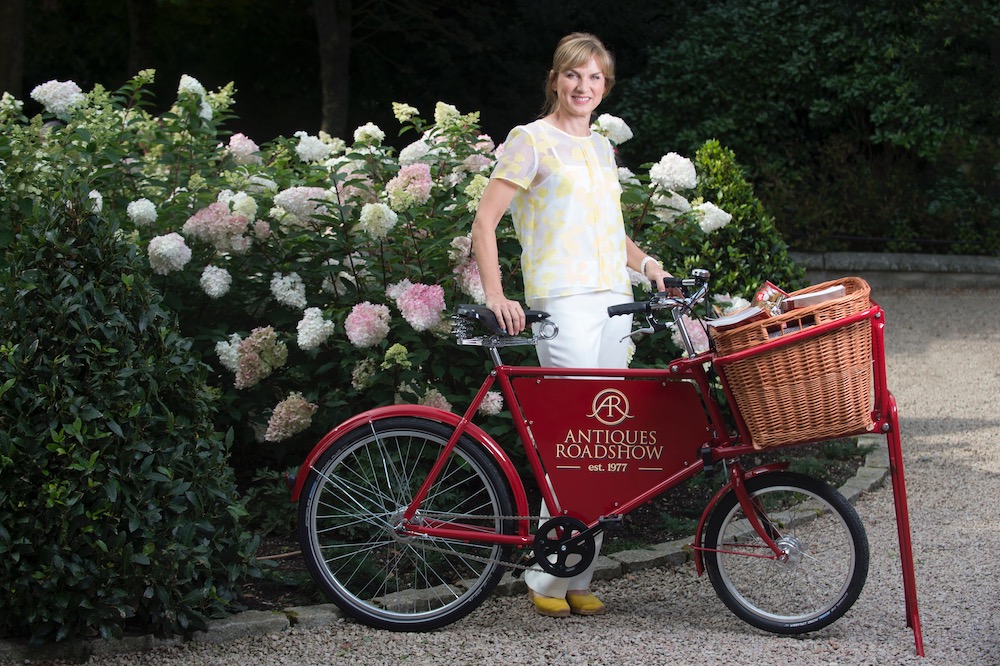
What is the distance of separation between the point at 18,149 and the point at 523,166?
2.34 metres

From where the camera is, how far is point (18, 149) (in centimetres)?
494

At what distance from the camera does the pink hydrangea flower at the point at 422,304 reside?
14.2 ft

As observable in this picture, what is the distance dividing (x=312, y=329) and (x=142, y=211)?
2.65 feet

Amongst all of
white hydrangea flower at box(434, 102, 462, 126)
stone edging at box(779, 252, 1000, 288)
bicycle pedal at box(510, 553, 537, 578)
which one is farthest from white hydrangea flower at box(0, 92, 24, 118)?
stone edging at box(779, 252, 1000, 288)

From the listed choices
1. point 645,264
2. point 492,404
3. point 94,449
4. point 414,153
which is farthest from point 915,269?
point 94,449

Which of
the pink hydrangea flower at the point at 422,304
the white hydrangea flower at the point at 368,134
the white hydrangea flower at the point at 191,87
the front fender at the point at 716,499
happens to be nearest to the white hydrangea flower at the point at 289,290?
the pink hydrangea flower at the point at 422,304

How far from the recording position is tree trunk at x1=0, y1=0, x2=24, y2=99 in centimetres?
1124

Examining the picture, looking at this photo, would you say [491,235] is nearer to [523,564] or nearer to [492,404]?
[492,404]

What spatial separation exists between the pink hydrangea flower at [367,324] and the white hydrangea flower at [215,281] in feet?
1.73

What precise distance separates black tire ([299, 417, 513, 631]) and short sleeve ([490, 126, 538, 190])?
0.76 meters

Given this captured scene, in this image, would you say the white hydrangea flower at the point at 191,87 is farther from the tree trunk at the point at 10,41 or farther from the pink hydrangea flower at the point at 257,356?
the tree trunk at the point at 10,41

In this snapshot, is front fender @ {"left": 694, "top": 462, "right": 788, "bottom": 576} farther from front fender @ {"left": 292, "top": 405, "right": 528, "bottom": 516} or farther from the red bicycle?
front fender @ {"left": 292, "top": 405, "right": 528, "bottom": 516}

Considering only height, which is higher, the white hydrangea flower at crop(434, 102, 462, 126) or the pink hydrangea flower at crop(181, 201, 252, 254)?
the white hydrangea flower at crop(434, 102, 462, 126)

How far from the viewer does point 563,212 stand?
3.77 m
